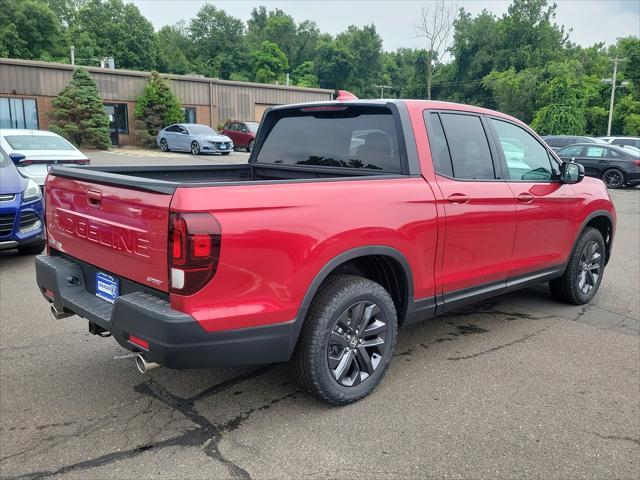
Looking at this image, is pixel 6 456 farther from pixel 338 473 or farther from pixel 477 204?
pixel 477 204

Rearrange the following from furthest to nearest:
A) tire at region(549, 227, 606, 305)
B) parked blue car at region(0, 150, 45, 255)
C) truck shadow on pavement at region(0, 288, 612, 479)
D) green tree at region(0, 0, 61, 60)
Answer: green tree at region(0, 0, 61, 60), parked blue car at region(0, 150, 45, 255), tire at region(549, 227, 606, 305), truck shadow on pavement at region(0, 288, 612, 479)

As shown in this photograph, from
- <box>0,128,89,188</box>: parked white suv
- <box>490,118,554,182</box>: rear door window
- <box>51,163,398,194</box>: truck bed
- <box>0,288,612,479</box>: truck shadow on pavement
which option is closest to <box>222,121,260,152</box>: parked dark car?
<box>0,128,89,188</box>: parked white suv

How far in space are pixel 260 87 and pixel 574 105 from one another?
24021mm

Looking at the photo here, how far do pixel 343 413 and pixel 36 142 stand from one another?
31.0 feet

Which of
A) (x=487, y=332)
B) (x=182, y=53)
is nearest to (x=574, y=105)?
(x=487, y=332)

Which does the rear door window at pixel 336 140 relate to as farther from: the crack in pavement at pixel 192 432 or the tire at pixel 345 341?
the crack in pavement at pixel 192 432

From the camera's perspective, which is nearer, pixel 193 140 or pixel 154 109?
pixel 193 140

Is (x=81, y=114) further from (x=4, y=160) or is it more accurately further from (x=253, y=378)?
(x=253, y=378)

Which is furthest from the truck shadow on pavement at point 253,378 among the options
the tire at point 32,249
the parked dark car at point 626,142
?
the parked dark car at point 626,142

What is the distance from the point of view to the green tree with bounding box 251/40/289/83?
278 ft

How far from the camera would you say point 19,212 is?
256 inches

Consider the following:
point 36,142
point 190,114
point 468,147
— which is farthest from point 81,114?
point 468,147

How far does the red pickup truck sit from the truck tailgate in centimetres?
1

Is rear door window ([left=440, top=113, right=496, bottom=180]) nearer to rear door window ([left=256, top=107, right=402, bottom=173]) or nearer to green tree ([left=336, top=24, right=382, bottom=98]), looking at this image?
rear door window ([left=256, top=107, right=402, bottom=173])
